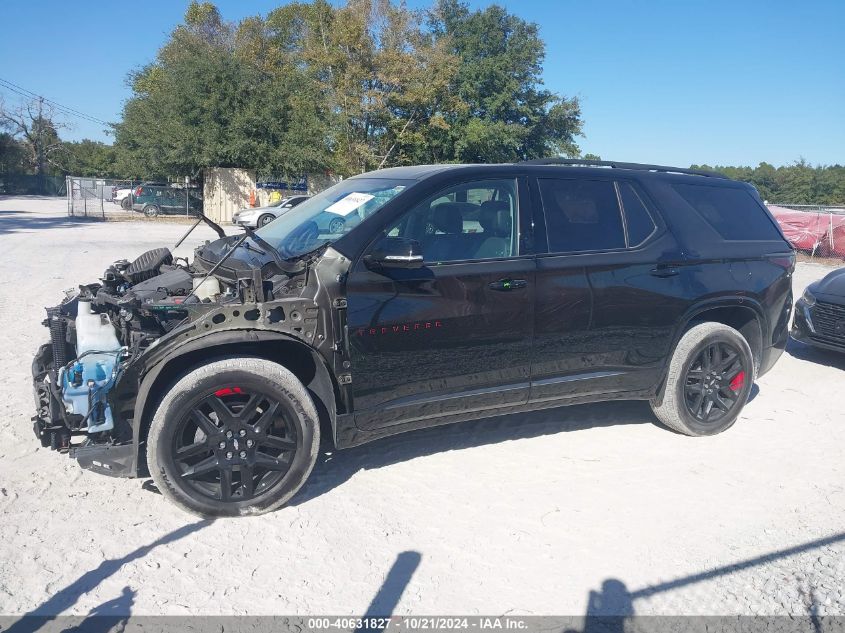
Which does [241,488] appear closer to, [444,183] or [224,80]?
[444,183]

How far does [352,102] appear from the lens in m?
32.0

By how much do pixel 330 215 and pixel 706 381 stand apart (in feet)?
10.2

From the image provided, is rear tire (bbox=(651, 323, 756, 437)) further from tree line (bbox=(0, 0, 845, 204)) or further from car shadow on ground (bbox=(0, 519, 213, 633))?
tree line (bbox=(0, 0, 845, 204))

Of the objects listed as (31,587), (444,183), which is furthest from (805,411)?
(31,587)

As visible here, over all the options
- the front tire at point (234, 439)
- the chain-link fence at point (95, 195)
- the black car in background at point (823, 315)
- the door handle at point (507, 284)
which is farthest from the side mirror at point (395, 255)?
A: the chain-link fence at point (95, 195)

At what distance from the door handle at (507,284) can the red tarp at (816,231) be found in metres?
18.0

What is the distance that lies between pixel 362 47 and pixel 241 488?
3113 centimetres

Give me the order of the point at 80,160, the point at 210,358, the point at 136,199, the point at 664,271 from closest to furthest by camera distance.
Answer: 1. the point at 210,358
2. the point at 664,271
3. the point at 136,199
4. the point at 80,160

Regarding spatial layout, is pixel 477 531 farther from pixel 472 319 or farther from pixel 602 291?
pixel 602 291

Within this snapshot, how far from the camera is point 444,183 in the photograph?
13.9ft

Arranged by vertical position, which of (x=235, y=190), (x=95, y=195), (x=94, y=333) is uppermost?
(x=235, y=190)

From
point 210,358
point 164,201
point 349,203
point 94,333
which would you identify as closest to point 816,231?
point 349,203

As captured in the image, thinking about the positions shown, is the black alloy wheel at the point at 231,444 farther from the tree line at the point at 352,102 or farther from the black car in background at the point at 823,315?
the tree line at the point at 352,102

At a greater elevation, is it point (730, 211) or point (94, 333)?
point (730, 211)
